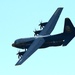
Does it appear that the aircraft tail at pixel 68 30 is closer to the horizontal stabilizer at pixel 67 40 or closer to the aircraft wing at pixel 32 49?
the horizontal stabilizer at pixel 67 40

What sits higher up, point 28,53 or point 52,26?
point 52,26

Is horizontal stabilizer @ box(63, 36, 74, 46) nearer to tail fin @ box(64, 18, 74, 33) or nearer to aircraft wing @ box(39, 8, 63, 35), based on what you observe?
tail fin @ box(64, 18, 74, 33)

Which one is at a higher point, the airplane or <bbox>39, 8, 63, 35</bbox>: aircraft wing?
→ <bbox>39, 8, 63, 35</bbox>: aircraft wing

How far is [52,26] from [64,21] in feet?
39.6

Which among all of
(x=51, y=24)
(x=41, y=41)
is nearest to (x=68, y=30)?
(x=41, y=41)

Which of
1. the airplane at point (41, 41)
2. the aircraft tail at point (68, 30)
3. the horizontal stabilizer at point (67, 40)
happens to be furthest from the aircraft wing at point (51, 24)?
the horizontal stabilizer at point (67, 40)

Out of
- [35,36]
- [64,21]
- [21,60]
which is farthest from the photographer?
[35,36]

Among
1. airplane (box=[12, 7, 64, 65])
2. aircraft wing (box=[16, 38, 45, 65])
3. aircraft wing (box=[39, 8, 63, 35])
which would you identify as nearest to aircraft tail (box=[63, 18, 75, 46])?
airplane (box=[12, 7, 64, 65])

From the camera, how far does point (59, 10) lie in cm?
11425

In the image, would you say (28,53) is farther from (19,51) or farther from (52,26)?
(52,26)

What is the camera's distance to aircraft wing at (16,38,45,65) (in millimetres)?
90438

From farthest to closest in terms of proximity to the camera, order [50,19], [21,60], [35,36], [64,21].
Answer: [50,19]
[35,36]
[64,21]
[21,60]

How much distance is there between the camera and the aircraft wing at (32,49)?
9044 centimetres

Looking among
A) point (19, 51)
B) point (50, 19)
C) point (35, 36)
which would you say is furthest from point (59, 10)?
point (19, 51)
